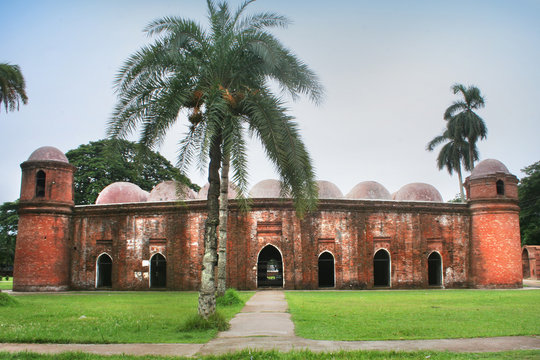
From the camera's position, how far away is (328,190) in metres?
24.9

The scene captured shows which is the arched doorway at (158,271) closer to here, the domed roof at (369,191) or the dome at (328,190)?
the dome at (328,190)

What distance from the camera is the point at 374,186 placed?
25891mm

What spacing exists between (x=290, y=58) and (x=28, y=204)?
16.4 m

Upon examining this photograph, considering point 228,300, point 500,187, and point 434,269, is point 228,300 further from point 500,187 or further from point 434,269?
point 500,187

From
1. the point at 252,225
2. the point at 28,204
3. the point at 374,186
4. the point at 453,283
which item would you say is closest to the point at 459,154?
the point at 374,186

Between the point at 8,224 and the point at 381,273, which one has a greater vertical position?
the point at 8,224

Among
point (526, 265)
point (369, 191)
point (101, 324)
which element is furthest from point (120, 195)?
point (526, 265)

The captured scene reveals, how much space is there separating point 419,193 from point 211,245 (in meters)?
18.6

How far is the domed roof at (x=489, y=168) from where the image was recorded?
2317 centimetres

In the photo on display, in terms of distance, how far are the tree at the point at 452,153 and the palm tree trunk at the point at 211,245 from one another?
30501 mm

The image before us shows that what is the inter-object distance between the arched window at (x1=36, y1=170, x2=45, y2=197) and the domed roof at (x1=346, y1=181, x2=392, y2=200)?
15.3 metres

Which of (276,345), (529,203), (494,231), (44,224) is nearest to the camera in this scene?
(276,345)

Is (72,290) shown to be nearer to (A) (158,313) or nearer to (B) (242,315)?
(A) (158,313)

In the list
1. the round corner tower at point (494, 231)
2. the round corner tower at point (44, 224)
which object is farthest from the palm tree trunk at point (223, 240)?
the round corner tower at point (494, 231)
